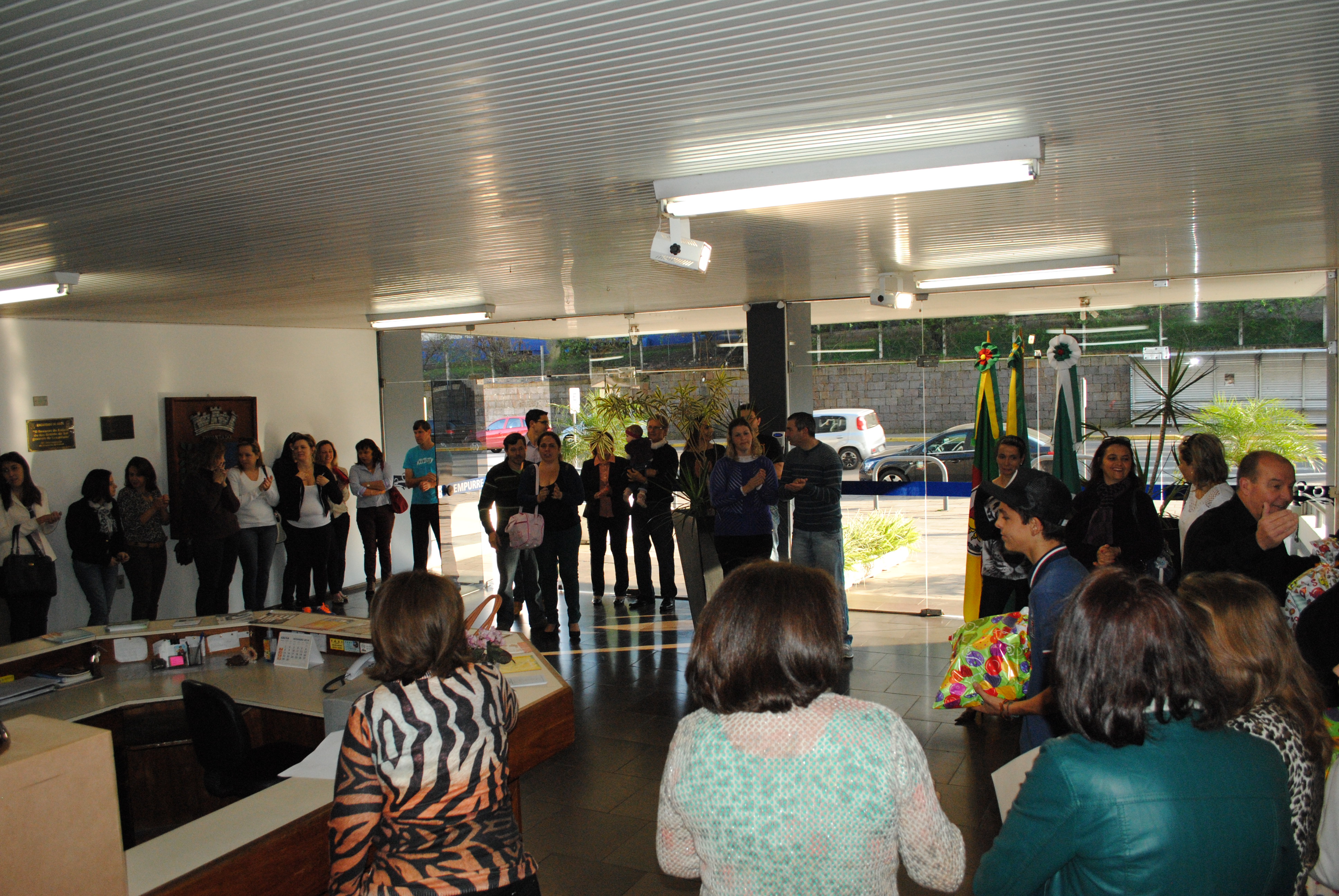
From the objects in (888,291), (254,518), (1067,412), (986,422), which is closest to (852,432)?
(986,422)

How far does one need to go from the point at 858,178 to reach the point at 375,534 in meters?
7.31

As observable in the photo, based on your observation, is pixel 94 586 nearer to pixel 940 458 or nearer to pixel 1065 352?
pixel 940 458

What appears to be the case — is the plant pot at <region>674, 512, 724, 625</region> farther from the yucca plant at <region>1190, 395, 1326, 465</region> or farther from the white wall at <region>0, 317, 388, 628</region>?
the white wall at <region>0, 317, 388, 628</region>

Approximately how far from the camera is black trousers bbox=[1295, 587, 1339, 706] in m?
2.31

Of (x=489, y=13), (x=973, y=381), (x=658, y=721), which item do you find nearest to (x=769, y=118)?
(x=489, y=13)

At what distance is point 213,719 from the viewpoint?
11.4 feet

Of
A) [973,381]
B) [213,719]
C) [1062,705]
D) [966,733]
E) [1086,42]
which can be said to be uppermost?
[1086,42]

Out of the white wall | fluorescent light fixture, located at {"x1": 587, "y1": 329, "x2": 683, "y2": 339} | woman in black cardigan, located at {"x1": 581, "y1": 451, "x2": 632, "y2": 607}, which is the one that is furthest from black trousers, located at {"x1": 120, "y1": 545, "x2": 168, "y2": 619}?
fluorescent light fixture, located at {"x1": 587, "y1": 329, "x2": 683, "y2": 339}

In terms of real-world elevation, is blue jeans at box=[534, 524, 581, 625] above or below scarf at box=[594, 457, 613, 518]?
below

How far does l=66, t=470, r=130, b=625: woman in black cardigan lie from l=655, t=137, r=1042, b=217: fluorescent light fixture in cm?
585

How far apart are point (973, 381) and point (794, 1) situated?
665 centimetres

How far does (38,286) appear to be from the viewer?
5.22m

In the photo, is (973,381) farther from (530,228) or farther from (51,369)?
(51,369)

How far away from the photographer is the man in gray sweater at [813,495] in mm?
6258
